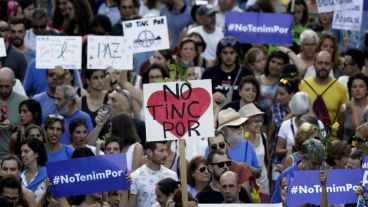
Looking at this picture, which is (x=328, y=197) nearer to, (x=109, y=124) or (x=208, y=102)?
(x=208, y=102)

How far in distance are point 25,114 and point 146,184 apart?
9.77 feet

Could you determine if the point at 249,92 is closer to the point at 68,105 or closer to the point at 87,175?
the point at 68,105

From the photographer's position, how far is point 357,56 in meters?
22.3

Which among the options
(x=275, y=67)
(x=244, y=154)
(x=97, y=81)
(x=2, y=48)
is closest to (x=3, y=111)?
(x=2, y=48)

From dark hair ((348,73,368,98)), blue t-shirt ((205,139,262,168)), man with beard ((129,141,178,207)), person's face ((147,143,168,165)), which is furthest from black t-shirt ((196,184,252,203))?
dark hair ((348,73,368,98))

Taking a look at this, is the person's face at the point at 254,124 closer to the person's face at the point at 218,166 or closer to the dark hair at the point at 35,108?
the person's face at the point at 218,166

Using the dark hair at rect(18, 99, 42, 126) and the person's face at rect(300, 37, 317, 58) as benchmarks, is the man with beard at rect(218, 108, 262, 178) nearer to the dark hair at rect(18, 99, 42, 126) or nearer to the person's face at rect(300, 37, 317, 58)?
the dark hair at rect(18, 99, 42, 126)

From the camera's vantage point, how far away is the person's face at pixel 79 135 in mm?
19375

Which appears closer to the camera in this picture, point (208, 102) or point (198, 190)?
point (208, 102)

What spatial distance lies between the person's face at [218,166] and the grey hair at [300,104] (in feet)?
8.86

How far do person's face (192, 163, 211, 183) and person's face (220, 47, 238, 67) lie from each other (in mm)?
3824

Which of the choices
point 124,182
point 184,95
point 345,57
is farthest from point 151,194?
point 345,57

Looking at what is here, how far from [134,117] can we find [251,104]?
1.54 m

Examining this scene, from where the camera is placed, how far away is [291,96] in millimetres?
20844
